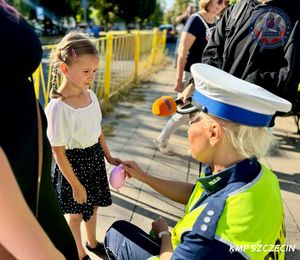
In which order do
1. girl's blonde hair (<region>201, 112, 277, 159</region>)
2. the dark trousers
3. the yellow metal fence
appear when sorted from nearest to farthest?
girl's blonde hair (<region>201, 112, 277, 159</region>), the dark trousers, the yellow metal fence

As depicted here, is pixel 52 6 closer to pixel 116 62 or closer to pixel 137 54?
pixel 137 54

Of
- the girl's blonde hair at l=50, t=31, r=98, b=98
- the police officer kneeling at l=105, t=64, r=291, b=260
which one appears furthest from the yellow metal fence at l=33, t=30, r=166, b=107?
the police officer kneeling at l=105, t=64, r=291, b=260

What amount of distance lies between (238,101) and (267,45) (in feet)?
4.01

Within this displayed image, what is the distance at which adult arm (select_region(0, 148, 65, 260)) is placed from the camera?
0.78 meters

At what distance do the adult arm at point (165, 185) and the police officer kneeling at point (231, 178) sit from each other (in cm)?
37

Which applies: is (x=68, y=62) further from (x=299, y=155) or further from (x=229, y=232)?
(x=299, y=155)

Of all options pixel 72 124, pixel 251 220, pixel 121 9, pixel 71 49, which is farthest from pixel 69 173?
pixel 121 9

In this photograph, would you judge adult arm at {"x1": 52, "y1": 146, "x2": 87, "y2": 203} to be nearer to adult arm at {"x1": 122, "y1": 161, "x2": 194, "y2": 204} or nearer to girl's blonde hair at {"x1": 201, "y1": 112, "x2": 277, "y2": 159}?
adult arm at {"x1": 122, "y1": 161, "x2": 194, "y2": 204}

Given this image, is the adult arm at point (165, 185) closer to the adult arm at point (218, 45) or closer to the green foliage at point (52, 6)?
the adult arm at point (218, 45)

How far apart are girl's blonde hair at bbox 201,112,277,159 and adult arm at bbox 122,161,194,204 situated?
57 centimetres

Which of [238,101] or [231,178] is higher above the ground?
[238,101]

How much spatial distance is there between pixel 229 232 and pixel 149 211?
73.7 inches

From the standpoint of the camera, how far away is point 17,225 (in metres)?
0.80

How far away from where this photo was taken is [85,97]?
2.10 m
